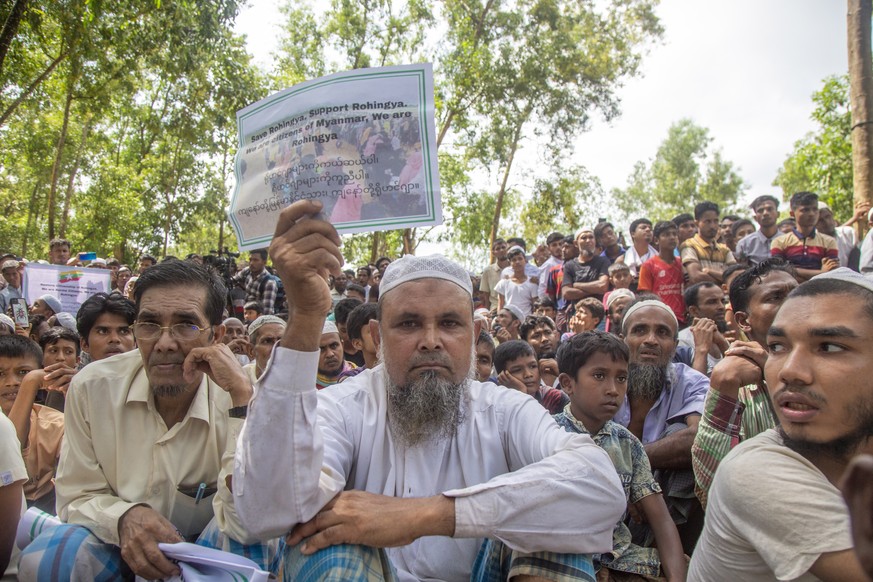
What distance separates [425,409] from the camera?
2.49 meters

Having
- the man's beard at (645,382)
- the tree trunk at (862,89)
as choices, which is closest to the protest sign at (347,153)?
the man's beard at (645,382)

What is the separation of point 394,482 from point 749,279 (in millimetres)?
2533

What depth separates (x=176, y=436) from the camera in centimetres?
287

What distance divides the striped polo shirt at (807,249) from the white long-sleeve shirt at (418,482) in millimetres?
5949

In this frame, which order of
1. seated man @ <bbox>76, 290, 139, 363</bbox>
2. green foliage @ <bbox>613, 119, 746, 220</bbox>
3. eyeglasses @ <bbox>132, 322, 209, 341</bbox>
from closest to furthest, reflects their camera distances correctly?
1. eyeglasses @ <bbox>132, 322, 209, 341</bbox>
2. seated man @ <bbox>76, 290, 139, 363</bbox>
3. green foliage @ <bbox>613, 119, 746, 220</bbox>

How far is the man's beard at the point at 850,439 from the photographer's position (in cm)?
179

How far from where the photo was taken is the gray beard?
2.50 metres

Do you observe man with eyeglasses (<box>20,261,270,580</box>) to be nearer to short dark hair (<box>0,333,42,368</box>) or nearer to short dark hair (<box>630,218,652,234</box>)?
short dark hair (<box>0,333,42,368</box>)

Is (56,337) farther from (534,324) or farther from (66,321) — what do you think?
(534,324)

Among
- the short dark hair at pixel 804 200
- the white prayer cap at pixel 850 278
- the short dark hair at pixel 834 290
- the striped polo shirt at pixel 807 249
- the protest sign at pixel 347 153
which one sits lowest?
the short dark hair at pixel 834 290

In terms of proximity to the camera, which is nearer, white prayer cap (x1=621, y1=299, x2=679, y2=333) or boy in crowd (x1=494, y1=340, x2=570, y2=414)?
white prayer cap (x1=621, y1=299, x2=679, y2=333)

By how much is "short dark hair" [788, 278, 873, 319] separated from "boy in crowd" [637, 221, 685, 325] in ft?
17.3

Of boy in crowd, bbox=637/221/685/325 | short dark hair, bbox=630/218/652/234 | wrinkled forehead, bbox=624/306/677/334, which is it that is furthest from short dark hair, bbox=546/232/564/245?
wrinkled forehead, bbox=624/306/677/334

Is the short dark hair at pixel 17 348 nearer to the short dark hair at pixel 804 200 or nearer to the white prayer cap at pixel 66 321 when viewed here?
the white prayer cap at pixel 66 321
